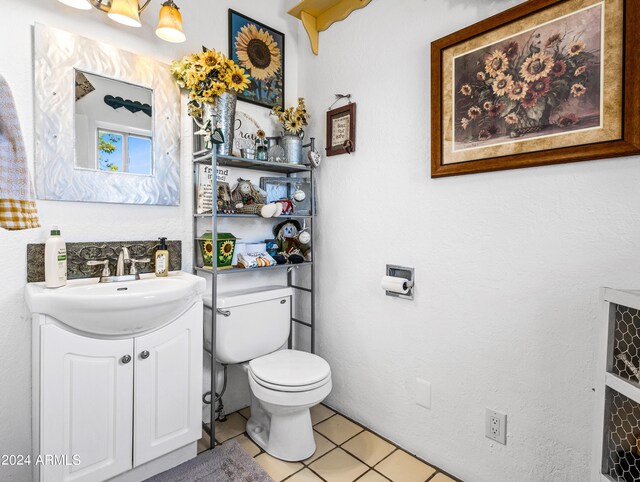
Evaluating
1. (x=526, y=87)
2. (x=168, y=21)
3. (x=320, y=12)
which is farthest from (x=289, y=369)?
(x=320, y=12)

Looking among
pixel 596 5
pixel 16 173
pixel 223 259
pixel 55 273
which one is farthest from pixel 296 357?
pixel 596 5

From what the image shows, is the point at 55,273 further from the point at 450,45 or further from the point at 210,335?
the point at 450,45

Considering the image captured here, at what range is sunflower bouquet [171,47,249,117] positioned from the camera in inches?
64.6

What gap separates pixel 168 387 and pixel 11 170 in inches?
40.4

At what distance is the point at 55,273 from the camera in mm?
1357

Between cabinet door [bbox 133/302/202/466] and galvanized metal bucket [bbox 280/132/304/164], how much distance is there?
97 cm

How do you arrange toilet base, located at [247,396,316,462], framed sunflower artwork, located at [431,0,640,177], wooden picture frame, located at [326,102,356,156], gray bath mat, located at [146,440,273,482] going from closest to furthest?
framed sunflower artwork, located at [431,0,640,177], gray bath mat, located at [146,440,273,482], toilet base, located at [247,396,316,462], wooden picture frame, located at [326,102,356,156]

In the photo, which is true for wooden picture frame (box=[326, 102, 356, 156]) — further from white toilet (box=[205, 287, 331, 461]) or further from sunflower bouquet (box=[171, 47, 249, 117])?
white toilet (box=[205, 287, 331, 461])

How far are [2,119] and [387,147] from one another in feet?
4.77

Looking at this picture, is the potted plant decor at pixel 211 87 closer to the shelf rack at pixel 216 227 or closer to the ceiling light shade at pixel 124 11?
the shelf rack at pixel 216 227

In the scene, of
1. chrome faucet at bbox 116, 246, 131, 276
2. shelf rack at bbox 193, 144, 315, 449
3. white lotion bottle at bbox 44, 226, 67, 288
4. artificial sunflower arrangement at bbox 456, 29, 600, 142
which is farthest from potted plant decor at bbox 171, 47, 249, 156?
artificial sunflower arrangement at bbox 456, 29, 600, 142

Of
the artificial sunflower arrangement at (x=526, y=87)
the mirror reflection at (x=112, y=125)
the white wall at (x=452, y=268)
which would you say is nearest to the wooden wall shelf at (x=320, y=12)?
the white wall at (x=452, y=268)

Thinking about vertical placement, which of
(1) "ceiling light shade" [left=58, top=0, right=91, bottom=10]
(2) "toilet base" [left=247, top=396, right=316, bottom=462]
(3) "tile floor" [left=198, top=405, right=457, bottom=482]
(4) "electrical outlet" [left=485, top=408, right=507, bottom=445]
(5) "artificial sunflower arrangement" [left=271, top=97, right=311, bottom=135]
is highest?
(1) "ceiling light shade" [left=58, top=0, right=91, bottom=10]

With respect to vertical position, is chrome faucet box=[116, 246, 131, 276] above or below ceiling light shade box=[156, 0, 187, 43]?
below
